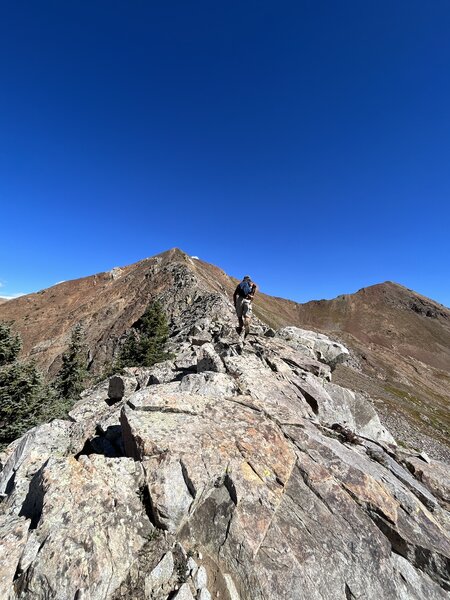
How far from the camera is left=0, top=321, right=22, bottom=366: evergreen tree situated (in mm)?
29109

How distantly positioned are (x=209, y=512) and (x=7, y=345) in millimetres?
29628

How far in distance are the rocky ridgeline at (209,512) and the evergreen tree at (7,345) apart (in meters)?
19.6

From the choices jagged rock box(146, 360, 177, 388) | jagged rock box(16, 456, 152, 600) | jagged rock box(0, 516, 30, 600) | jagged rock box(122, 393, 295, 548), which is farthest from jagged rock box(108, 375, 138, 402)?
jagged rock box(0, 516, 30, 600)

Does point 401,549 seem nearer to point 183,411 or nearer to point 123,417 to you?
point 183,411

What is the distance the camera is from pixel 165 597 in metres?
6.36

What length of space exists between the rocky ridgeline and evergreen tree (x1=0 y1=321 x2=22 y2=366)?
19610mm

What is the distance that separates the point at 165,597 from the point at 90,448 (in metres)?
6.53

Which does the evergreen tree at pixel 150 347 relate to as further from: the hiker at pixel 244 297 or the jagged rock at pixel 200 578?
the jagged rock at pixel 200 578

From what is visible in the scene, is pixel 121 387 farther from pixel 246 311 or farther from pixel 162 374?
pixel 246 311

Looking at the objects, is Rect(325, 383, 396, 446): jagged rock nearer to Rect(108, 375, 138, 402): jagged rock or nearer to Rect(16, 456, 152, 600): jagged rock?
Rect(108, 375, 138, 402): jagged rock

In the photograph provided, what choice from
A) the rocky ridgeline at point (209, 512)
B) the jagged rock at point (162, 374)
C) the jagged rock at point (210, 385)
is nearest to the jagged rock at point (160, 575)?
the rocky ridgeline at point (209, 512)

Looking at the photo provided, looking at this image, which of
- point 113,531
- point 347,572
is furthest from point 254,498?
point 113,531

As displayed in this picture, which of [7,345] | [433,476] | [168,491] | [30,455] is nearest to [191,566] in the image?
[168,491]

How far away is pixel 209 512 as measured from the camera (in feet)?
25.9
